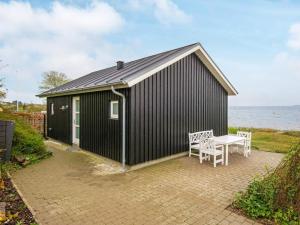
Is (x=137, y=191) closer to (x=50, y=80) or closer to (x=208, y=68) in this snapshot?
(x=208, y=68)

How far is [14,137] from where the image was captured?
315 inches

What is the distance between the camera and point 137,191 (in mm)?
5160

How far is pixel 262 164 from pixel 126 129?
4962 millimetres

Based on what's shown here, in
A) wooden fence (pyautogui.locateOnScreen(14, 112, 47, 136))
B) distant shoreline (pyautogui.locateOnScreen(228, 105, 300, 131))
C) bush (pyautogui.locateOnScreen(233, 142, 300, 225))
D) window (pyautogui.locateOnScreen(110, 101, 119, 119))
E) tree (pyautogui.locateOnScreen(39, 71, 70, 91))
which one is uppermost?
tree (pyautogui.locateOnScreen(39, 71, 70, 91))

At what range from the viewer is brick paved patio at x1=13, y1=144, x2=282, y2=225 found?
3930mm

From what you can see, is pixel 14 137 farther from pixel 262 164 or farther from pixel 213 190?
pixel 262 164

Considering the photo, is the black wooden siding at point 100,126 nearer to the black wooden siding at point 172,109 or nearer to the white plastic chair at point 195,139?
the black wooden siding at point 172,109

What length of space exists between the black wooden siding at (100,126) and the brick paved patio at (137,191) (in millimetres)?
749

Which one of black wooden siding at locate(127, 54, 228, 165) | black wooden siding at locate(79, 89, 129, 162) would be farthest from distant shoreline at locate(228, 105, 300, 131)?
black wooden siding at locate(79, 89, 129, 162)

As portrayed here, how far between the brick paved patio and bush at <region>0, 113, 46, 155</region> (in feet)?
2.49

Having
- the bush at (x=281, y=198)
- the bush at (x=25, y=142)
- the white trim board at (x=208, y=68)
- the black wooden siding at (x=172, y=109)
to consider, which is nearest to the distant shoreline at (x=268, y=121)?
the white trim board at (x=208, y=68)

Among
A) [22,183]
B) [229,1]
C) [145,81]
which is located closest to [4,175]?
[22,183]

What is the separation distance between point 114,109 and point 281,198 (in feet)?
18.3

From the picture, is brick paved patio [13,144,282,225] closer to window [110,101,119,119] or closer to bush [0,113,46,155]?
bush [0,113,46,155]
